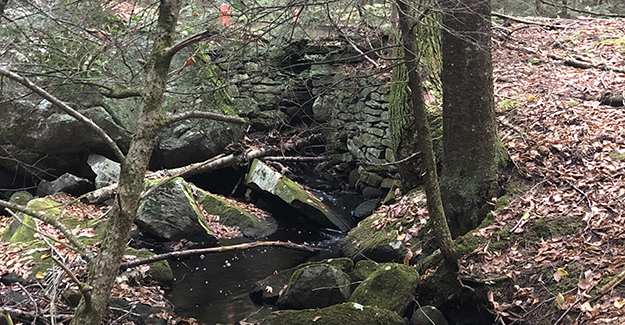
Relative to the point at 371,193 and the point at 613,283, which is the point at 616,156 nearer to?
the point at 613,283

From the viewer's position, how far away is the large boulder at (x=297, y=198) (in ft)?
26.9

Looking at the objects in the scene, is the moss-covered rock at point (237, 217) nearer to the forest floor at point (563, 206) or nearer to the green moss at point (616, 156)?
the forest floor at point (563, 206)

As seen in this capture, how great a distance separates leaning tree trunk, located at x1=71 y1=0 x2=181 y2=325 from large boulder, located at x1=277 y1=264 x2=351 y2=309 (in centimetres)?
286

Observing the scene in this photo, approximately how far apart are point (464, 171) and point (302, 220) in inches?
163

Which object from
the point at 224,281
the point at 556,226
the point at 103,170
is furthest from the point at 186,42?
the point at 103,170

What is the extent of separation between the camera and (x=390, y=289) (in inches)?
189

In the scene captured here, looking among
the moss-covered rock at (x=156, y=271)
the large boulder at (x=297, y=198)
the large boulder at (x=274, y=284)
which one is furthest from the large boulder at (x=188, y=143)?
the large boulder at (x=274, y=284)

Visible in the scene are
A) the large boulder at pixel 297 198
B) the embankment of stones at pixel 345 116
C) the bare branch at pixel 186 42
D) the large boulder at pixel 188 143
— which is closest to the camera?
the bare branch at pixel 186 42

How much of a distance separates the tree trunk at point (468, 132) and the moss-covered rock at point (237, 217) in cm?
412

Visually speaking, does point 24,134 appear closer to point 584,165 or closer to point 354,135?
point 354,135

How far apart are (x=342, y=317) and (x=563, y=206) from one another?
2.50 metres

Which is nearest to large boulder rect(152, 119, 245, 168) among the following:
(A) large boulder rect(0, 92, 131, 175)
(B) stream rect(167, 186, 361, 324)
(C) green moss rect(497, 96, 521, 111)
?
(A) large boulder rect(0, 92, 131, 175)

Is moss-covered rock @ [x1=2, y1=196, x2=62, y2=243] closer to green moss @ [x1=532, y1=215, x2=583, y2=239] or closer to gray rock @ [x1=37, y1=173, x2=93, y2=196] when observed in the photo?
gray rock @ [x1=37, y1=173, x2=93, y2=196]

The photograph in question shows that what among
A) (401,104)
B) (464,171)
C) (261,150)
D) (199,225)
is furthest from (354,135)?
(464,171)
